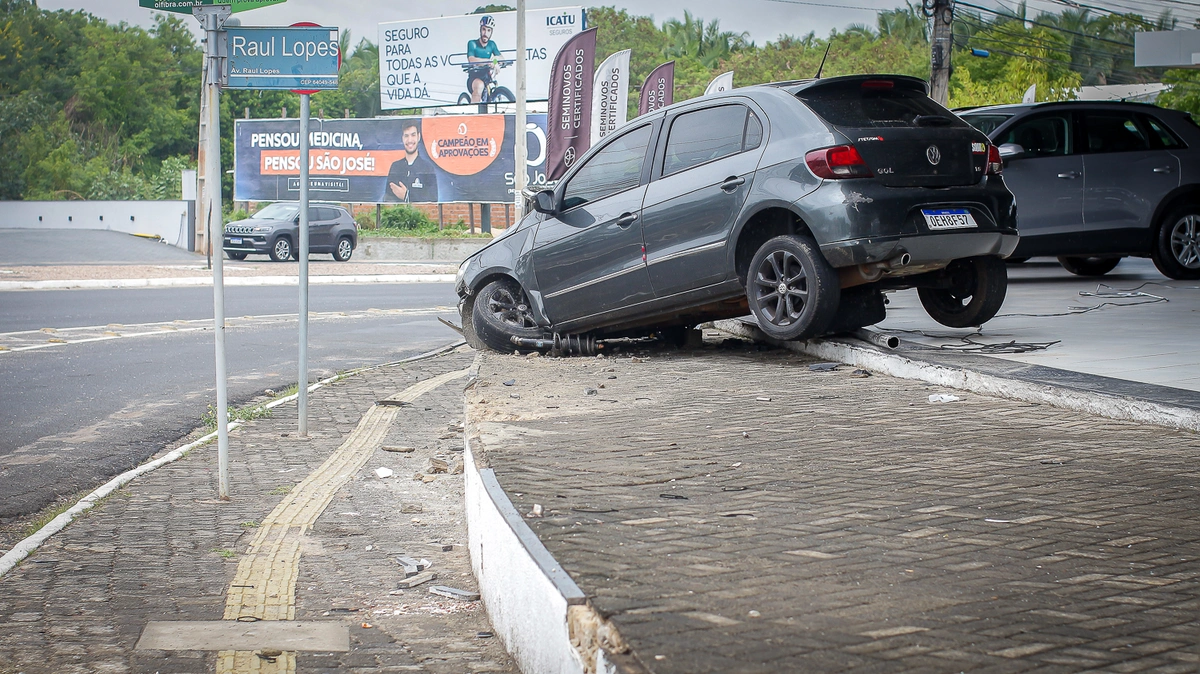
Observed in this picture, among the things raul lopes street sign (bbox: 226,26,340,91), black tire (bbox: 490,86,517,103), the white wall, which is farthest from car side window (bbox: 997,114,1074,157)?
the white wall

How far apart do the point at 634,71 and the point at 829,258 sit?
66.2 meters

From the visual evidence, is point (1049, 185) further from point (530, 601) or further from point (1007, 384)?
point (530, 601)

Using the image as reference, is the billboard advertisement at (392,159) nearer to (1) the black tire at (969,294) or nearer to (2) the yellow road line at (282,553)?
(1) the black tire at (969,294)

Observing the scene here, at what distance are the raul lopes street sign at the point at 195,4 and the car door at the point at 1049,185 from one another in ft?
26.0

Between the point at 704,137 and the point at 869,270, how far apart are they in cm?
160

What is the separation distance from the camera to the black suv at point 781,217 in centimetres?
664

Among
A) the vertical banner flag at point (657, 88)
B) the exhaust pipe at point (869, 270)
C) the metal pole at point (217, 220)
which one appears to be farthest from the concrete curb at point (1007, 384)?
the vertical banner flag at point (657, 88)

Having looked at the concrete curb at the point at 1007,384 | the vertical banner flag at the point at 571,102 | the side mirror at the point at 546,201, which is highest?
the vertical banner flag at the point at 571,102

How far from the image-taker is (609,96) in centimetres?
2211

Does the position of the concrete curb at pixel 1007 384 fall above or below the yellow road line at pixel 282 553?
above

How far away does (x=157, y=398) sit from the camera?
8.87 m

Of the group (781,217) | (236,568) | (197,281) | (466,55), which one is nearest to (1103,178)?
(781,217)

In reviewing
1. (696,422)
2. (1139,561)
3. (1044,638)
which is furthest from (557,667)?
(696,422)

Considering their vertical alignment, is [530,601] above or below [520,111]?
below
